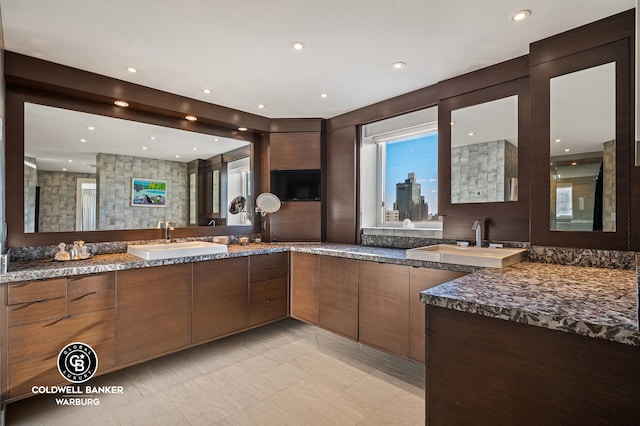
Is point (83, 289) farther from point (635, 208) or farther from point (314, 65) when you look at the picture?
point (635, 208)

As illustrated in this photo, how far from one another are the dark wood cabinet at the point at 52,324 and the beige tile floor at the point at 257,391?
0.80ft

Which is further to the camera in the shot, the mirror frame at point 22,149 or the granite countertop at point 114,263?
the mirror frame at point 22,149

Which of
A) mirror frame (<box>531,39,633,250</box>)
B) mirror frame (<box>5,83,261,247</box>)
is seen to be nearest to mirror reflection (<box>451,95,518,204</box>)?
mirror frame (<box>531,39,633,250</box>)

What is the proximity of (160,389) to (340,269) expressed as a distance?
161 centimetres

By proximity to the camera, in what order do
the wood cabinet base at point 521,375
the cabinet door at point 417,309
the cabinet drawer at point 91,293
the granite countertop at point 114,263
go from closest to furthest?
the wood cabinet base at point 521,375
the granite countertop at point 114,263
the cabinet drawer at point 91,293
the cabinet door at point 417,309

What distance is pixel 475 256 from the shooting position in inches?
77.2

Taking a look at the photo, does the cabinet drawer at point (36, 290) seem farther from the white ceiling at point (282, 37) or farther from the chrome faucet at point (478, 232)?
the chrome faucet at point (478, 232)

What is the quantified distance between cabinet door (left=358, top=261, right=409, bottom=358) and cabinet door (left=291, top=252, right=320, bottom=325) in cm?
54

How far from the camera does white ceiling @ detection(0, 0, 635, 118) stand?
1705mm

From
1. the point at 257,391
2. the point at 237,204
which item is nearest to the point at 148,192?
the point at 237,204

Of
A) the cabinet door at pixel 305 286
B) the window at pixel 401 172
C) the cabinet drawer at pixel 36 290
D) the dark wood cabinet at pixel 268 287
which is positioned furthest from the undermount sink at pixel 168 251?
the window at pixel 401 172

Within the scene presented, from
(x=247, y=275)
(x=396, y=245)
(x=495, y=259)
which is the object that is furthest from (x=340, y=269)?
(x=495, y=259)

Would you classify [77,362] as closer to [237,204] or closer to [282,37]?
[237,204]

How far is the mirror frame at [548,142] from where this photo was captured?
1.81 m
